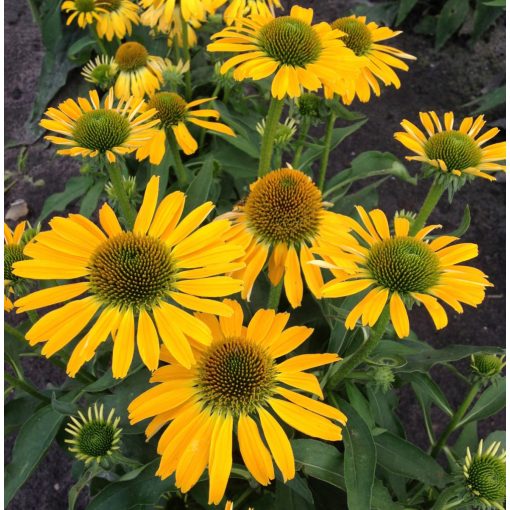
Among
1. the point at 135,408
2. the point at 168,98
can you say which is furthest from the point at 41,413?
the point at 168,98

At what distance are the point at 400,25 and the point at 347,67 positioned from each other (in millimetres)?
2899

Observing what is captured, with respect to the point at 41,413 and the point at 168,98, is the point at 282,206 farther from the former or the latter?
the point at 41,413

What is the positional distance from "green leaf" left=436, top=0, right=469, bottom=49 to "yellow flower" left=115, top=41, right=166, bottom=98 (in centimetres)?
217

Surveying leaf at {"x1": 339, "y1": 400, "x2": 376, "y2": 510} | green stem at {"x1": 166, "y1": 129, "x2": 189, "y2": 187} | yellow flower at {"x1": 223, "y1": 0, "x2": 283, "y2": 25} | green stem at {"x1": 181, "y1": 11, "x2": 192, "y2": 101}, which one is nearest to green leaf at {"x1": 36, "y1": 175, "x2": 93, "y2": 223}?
green stem at {"x1": 181, "y1": 11, "x2": 192, "y2": 101}

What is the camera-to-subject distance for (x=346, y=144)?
2.90 metres

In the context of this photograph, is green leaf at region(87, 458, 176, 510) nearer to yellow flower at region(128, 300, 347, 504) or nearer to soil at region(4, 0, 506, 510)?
yellow flower at region(128, 300, 347, 504)

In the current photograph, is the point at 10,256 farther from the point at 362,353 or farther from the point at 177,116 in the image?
the point at 362,353

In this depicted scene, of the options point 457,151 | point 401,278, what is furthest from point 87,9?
point 401,278

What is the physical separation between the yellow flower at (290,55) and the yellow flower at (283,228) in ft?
0.57

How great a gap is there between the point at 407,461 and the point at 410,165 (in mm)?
2026

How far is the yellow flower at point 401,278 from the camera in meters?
0.81

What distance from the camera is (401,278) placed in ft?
2.80

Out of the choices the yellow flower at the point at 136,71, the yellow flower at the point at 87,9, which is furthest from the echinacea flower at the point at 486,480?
the yellow flower at the point at 87,9

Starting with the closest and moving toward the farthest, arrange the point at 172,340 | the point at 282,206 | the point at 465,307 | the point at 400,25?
the point at 172,340 → the point at 282,206 → the point at 465,307 → the point at 400,25
